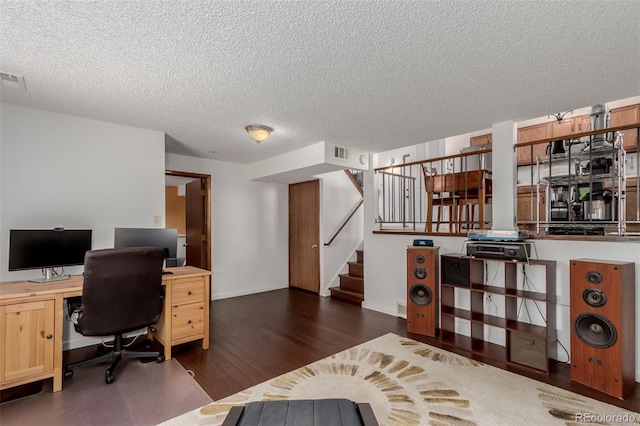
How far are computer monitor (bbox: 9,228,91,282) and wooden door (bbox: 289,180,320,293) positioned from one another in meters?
3.49

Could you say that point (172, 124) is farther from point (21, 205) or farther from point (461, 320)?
point (461, 320)

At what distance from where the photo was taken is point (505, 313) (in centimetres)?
300

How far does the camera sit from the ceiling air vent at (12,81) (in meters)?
2.30

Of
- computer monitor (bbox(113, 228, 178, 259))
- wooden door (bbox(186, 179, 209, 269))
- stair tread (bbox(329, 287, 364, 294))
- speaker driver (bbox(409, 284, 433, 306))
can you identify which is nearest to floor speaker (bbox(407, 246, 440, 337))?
speaker driver (bbox(409, 284, 433, 306))

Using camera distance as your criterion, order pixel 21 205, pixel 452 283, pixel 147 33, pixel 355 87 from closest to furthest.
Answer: pixel 147 33 < pixel 355 87 < pixel 21 205 < pixel 452 283

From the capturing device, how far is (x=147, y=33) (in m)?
1.76

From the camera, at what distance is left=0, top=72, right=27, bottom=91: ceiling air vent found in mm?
2299

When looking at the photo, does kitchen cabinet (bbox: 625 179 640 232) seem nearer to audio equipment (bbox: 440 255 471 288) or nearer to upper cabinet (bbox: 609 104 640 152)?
upper cabinet (bbox: 609 104 640 152)

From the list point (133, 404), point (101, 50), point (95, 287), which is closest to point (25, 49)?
point (101, 50)

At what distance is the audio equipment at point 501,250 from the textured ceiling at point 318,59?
133 centimetres

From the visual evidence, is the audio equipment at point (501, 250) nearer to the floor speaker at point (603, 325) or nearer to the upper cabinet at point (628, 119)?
the floor speaker at point (603, 325)

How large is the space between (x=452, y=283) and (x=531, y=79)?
2.11 meters

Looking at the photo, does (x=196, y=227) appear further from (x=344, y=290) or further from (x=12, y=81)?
(x=12, y=81)

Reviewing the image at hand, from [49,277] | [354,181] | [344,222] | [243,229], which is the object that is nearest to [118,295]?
[49,277]
